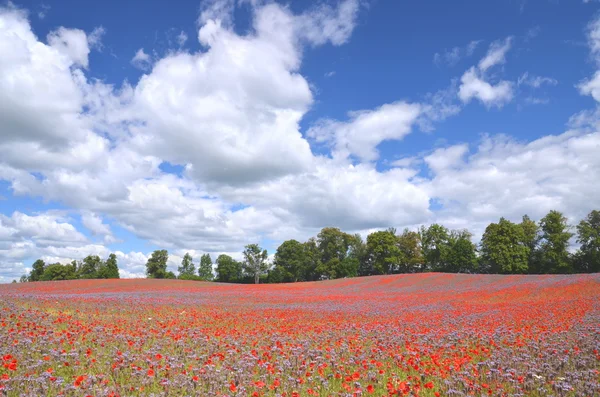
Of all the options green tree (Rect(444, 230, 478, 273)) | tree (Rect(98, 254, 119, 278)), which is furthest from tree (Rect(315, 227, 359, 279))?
tree (Rect(98, 254, 119, 278))

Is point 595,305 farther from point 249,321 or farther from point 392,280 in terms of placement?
point 392,280

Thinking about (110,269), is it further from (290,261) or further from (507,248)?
(507,248)

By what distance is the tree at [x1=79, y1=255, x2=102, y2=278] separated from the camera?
112075mm

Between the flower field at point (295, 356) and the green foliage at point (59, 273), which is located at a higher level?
the green foliage at point (59, 273)

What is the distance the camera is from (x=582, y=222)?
84812 mm

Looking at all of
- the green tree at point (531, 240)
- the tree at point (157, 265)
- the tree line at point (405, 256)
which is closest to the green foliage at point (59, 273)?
the tree line at point (405, 256)

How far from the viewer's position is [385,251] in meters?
98.4

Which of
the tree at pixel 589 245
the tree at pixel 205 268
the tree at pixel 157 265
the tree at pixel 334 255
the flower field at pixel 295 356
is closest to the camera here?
the flower field at pixel 295 356

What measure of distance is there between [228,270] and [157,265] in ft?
63.7

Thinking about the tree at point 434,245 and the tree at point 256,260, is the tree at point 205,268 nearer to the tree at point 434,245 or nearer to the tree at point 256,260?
the tree at point 256,260

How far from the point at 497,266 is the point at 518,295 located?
52526 millimetres

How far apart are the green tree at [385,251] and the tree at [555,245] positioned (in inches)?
1207

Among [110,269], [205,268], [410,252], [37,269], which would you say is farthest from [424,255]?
[37,269]

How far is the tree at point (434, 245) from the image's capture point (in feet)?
319
